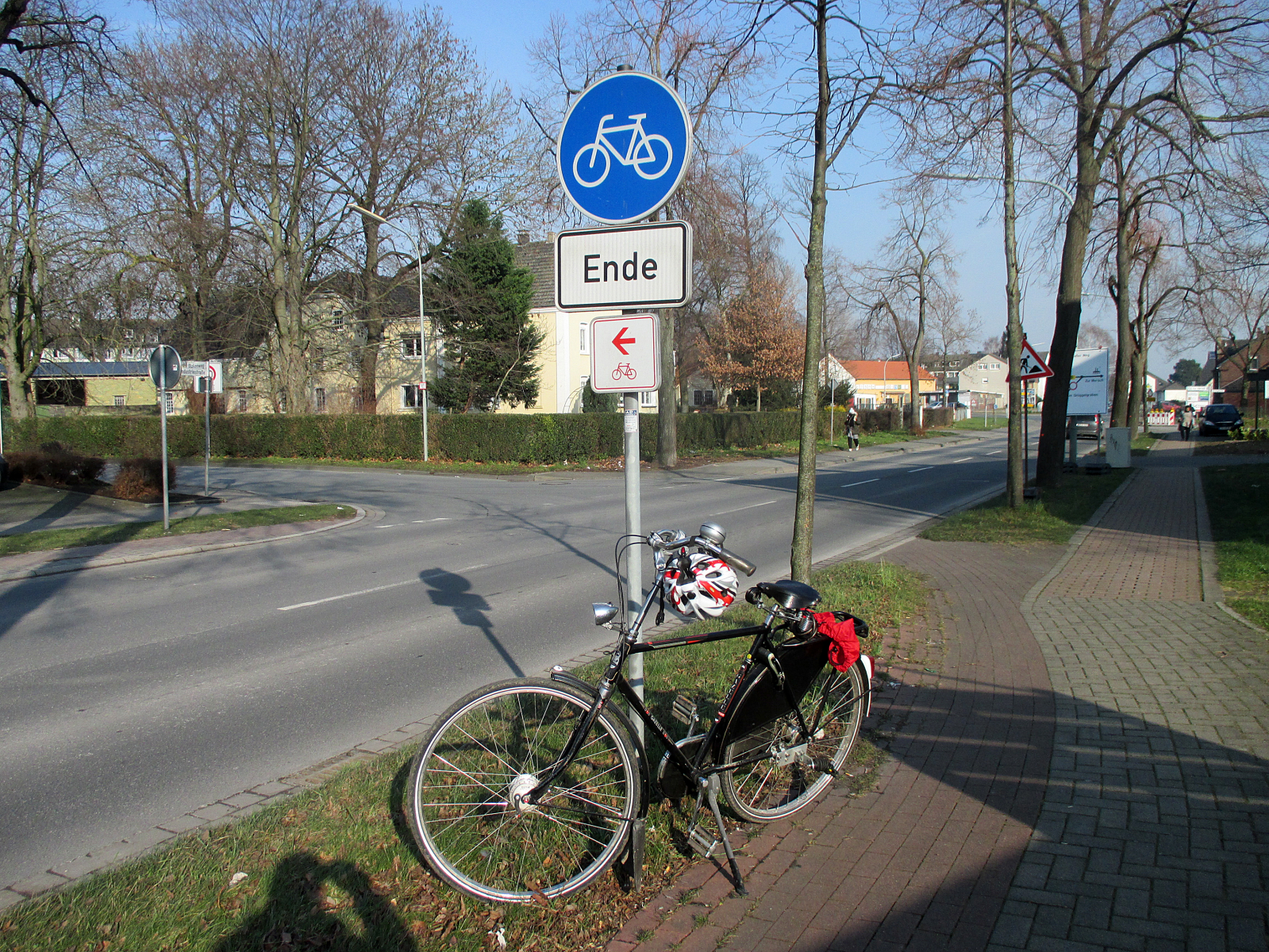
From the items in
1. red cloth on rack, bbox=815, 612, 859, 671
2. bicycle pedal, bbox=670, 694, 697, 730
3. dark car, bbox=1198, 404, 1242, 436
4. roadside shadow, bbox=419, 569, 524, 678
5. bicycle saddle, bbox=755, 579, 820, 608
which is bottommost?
roadside shadow, bbox=419, 569, 524, 678

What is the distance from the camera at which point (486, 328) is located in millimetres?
39281

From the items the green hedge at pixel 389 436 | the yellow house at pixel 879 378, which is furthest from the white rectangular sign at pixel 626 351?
the yellow house at pixel 879 378

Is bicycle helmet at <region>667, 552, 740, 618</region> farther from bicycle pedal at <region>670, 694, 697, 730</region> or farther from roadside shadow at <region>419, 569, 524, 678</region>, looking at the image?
roadside shadow at <region>419, 569, 524, 678</region>

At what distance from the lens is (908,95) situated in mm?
7469

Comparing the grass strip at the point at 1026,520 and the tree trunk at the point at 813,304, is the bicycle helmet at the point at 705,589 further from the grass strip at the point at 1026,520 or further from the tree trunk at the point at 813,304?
the grass strip at the point at 1026,520

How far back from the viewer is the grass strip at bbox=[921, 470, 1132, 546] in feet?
40.8

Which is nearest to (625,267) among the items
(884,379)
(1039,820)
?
(1039,820)

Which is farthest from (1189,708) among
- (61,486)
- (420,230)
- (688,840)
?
(420,230)

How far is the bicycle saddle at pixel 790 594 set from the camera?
355 cm

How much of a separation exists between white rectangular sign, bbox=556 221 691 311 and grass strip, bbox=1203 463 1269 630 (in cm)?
620

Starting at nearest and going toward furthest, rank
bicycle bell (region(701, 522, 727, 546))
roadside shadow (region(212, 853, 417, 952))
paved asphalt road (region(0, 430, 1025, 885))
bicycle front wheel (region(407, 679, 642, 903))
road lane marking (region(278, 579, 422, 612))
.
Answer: roadside shadow (region(212, 853, 417, 952))
bicycle front wheel (region(407, 679, 642, 903))
bicycle bell (region(701, 522, 727, 546))
paved asphalt road (region(0, 430, 1025, 885))
road lane marking (region(278, 579, 422, 612))

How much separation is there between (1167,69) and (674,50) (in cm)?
776

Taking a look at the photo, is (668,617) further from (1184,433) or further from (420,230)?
(1184,433)

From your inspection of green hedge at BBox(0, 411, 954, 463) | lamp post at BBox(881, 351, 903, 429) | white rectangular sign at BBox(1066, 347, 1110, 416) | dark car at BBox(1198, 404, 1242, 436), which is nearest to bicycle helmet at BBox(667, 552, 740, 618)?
white rectangular sign at BBox(1066, 347, 1110, 416)
